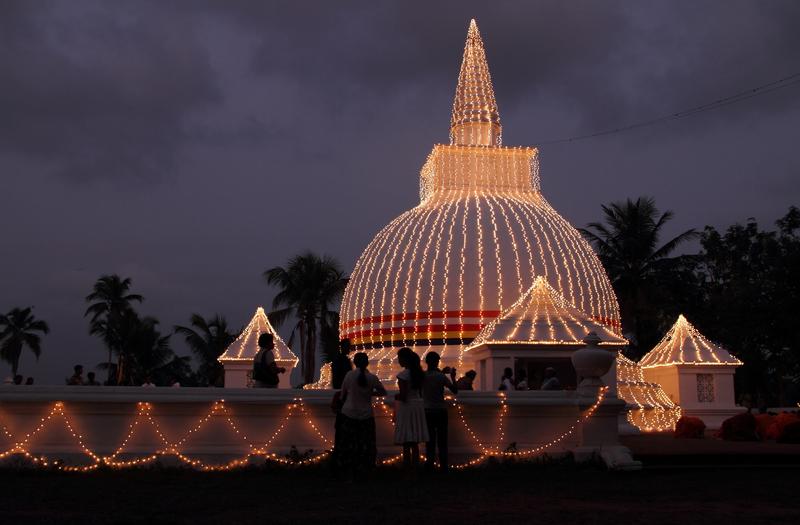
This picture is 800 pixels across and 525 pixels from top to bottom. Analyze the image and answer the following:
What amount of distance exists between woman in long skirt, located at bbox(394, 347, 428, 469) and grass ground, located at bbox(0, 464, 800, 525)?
45 centimetres

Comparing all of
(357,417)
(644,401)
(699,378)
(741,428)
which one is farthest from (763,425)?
(357,417)

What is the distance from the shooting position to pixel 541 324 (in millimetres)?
25406

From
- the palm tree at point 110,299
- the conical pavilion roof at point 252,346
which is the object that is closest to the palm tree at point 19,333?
the palm tree at point 110,299

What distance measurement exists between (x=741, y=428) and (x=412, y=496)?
489 inches

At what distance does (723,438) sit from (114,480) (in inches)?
558

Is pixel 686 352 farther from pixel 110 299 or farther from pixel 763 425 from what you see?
pixel 110 299

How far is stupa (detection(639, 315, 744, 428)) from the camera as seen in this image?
30156 mm

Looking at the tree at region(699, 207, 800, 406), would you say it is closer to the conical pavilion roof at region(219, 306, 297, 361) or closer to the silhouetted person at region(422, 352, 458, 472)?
the conical pavilion roof at region(219, 306, 297, 361)

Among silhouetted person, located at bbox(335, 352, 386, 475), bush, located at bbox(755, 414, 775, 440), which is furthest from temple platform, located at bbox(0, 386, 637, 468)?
bush, located at bbox(755, 414, 775, 440)

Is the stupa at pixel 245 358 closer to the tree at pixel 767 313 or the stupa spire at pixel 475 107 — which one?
the stupa spire at pixel 475 107

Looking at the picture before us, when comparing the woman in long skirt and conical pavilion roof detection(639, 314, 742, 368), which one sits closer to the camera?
the woman in long skirt

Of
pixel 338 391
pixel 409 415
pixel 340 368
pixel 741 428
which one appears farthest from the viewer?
pixel 741 428

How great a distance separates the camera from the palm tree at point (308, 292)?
51062 mm

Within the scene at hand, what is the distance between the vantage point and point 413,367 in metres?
13.9
